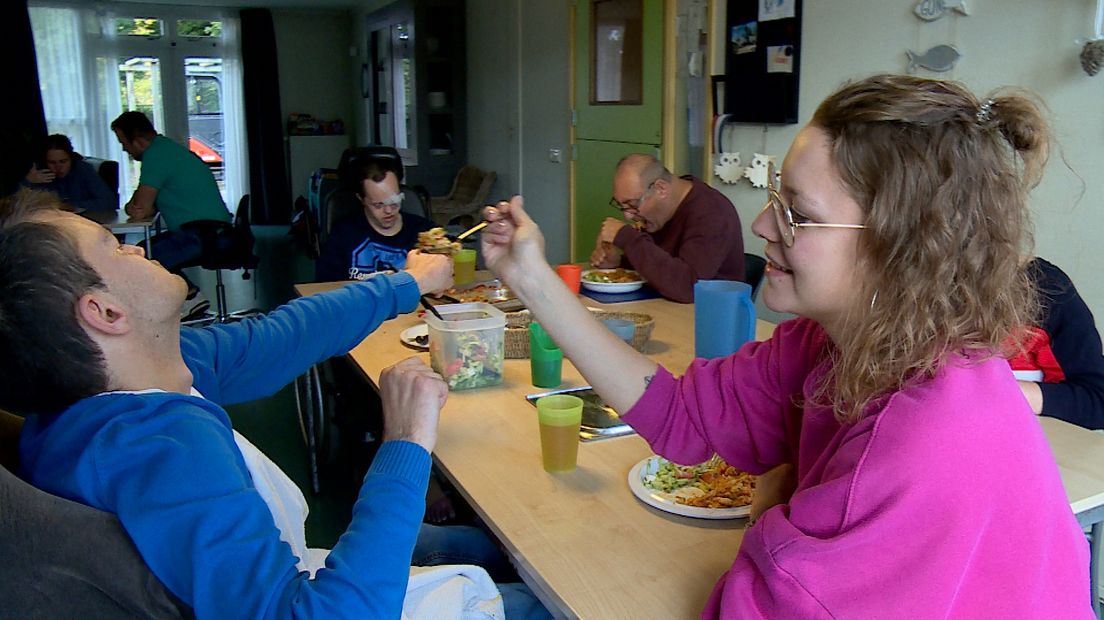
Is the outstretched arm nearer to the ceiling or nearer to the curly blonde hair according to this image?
the curly blonde hair

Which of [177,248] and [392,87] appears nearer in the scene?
[177,248]

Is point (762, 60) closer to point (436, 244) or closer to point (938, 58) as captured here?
point (938, 58)

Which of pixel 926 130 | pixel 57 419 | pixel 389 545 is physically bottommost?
pixel 389 545

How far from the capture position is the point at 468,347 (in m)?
1.93

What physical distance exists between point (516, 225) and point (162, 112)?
32.7 feet

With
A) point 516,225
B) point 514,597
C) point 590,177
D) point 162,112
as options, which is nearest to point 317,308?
point 516,225

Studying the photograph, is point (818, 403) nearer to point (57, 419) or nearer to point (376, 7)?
point (57, 419)

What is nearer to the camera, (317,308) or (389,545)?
(389,545)

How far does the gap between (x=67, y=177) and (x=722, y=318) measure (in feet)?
17.8

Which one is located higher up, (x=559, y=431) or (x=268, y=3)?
(x=268, y=3)

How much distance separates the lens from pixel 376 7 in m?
9.28

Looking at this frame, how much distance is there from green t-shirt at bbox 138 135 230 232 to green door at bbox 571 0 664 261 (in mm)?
2311

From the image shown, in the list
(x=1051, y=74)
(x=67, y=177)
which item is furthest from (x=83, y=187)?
(x=1051, y=74)

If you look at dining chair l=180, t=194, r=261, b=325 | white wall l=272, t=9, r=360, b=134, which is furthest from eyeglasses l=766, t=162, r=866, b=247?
white wall l=272, t=9, r=360, b=134
